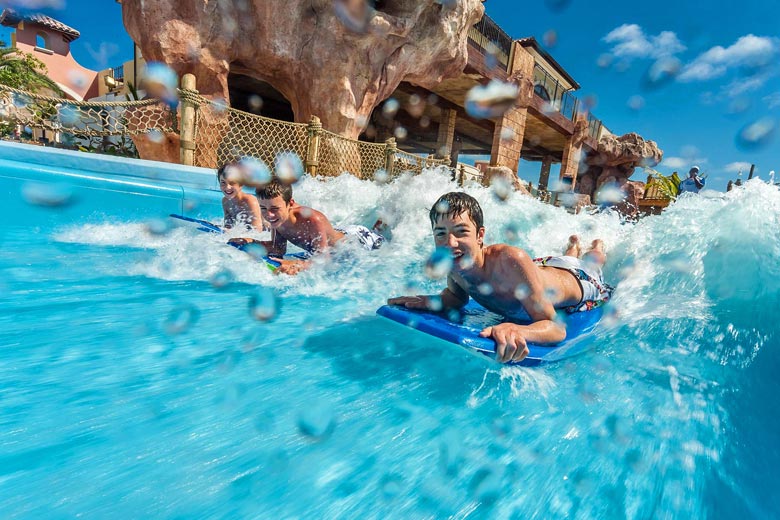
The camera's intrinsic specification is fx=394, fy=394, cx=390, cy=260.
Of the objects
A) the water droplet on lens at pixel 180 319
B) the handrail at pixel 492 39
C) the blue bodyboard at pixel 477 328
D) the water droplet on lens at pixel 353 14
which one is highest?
the handrail at pixel 492 39

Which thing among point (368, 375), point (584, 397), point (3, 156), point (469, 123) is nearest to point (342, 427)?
point (368, 375)

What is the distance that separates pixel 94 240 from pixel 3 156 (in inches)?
83.0

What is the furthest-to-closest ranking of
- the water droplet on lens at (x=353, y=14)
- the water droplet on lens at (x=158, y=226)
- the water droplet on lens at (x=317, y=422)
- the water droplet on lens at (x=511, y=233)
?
the water droplet on lens at (x=353, y=14) → the water droplet on lens at (x=511, y=233) → the water droplet on lens at (x=158, y=226) → the water droplet on lens at (x=317, y=422)

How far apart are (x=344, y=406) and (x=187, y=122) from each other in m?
6.87

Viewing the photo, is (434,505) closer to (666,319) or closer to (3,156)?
(666,319)

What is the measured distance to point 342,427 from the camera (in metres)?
1.51

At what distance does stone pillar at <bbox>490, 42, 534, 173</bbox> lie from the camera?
14164mm

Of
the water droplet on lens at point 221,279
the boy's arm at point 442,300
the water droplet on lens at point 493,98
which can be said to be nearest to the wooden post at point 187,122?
the water droplet on lens at point 221,279

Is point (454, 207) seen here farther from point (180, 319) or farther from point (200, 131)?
point (200, 131)

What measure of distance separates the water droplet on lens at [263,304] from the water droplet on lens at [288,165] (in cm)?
581

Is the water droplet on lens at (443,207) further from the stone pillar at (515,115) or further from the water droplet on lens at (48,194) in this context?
the stone pillar at (515,115)

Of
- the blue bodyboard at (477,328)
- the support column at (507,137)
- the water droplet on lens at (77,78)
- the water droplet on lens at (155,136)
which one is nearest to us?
the blue bodyboard at (477,328)

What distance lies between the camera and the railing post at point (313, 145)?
850 cm

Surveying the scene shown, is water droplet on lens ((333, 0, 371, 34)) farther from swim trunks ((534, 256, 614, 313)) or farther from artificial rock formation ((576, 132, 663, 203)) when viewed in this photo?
artificial rock formation ((576, 132, 663, 203))
